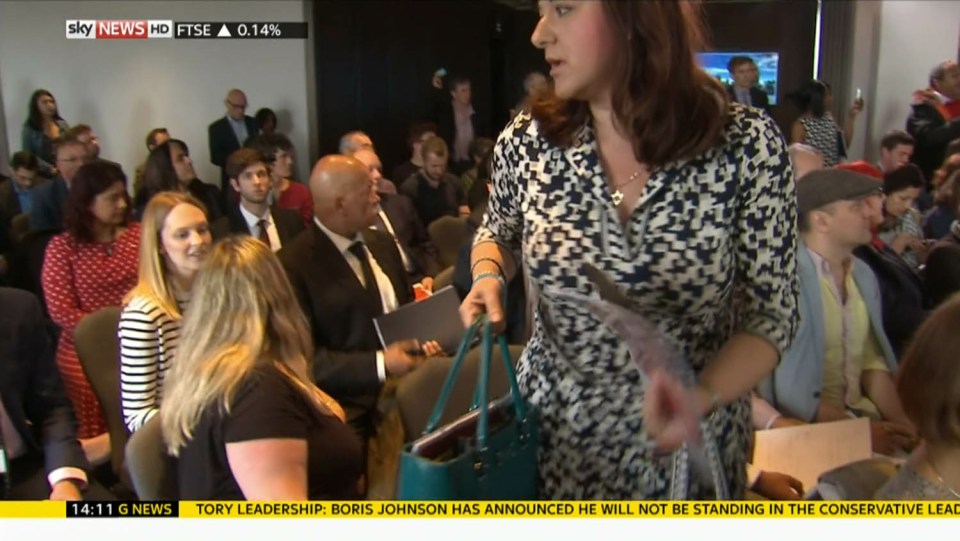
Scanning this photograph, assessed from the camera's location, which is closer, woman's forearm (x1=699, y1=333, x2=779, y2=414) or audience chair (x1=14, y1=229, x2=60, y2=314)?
woman's forearm (x1=699, y1=333, x2=779, y2=414)

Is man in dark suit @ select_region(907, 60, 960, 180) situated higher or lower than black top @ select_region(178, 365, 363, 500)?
higher

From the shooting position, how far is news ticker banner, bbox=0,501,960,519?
3.24 feet

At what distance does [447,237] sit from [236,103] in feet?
4.18

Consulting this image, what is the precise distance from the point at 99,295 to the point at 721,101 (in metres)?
2.57

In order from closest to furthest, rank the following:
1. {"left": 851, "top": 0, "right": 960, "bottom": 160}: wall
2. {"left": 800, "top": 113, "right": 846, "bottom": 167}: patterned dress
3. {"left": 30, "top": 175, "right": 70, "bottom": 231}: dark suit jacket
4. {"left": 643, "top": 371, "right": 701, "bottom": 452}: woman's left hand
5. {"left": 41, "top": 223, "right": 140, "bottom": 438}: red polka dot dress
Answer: {"left": 643, "top": 371, "right": 701, "bottom": 452}: woman's left hand, {"left": 41, "top": 223, "right": 140, "bottom": 438}: red polka dot dress, {"left": 30, "top": 175, "right": 70, "bottom": 231}: dark suit jacket, {"left": 851, "top": 0, "right": 960, "bottom": 160}: wall, {"left": 800, "top": 113, "right": 846, "bottom": 167}: patterned dress

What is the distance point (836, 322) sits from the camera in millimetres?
2078

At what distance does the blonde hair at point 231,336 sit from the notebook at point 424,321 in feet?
1.56

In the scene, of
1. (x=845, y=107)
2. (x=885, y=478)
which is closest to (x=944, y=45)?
(x=845, y=107)

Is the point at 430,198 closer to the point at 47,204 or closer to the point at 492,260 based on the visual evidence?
the point at 47,204

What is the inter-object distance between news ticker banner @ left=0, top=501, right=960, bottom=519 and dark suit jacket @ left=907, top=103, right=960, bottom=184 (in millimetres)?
3567

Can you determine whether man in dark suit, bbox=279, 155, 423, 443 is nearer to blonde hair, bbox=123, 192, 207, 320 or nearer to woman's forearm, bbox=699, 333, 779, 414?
blonde hair, bbox=123, 192, 207, 320

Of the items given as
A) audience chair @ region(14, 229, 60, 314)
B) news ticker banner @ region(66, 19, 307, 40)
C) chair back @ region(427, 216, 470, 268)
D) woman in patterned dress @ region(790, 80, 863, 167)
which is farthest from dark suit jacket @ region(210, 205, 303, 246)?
woman in patterned dress @ region(790, 80, 863, 167)

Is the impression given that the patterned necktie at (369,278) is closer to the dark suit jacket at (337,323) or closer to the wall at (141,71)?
the dark suit jacket at (337,323)

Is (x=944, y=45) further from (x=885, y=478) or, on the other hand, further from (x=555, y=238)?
(x=555, y=238)
